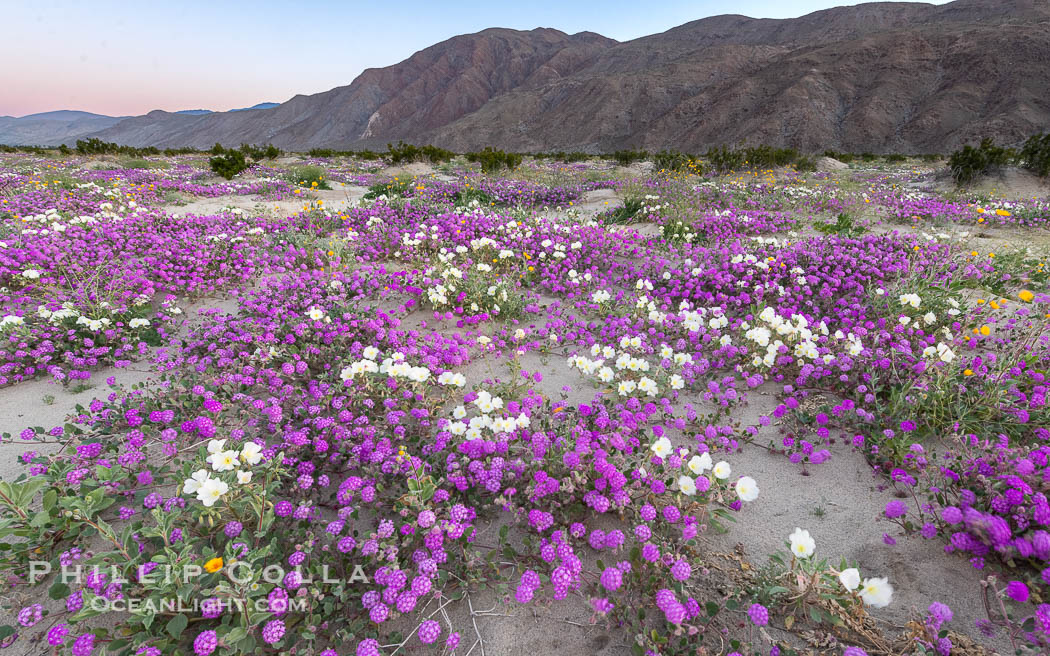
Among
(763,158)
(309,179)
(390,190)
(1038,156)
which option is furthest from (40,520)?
(1038,156)

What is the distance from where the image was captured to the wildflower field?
1917mm

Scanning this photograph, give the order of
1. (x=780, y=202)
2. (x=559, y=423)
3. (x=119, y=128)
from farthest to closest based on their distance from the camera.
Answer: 1. (x=119, y=128)
2. (x=780, y=202)
3. (x=559, y=423)

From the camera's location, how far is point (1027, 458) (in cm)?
236

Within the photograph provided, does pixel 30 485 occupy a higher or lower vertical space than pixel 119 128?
lower

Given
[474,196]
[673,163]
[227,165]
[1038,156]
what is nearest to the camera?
[474,196]

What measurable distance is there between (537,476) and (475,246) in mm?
4256

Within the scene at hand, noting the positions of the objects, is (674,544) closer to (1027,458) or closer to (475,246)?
(1027,458)

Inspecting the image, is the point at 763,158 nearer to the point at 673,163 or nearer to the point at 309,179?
the point at 673,163

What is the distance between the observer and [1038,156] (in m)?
13.9

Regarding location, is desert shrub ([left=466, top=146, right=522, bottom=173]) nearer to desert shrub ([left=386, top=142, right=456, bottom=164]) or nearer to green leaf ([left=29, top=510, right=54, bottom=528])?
desert shrub ([left=386, top=142, right=456, bottom=164])

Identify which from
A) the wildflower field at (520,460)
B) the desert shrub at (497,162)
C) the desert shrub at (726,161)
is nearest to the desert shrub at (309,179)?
the desert shrub at (497,162)

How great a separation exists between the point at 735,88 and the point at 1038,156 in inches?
2200

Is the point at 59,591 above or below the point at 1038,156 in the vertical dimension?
below

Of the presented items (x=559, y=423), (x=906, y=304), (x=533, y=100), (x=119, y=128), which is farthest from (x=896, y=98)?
(x=119, y=128)
